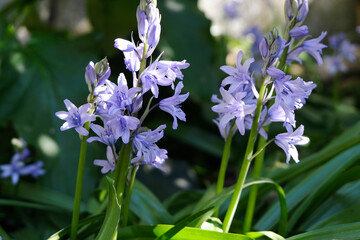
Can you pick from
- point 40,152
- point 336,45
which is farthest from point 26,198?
point 336,45

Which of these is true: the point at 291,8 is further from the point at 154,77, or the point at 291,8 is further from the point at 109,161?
the point at 109,161

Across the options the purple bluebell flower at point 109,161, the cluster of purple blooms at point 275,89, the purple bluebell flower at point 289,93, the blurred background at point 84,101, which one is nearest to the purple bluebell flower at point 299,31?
the cluster of purple blooms at point 275,89

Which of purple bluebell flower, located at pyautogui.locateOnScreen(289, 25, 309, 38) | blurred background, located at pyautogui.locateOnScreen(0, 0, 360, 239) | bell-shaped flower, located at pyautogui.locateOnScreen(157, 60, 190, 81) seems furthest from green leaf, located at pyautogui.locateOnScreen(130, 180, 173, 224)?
purple bluebell flower, located at pyautogui.locateOnScreen(289, 25, 309, 38)

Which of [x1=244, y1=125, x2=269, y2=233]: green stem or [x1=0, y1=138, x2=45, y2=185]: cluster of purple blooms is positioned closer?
[x1=244, y1=125, x2=269, y2=233]: green stem

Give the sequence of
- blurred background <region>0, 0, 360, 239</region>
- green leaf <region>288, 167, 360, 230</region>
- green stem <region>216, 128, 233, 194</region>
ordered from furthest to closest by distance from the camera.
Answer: blurred background <region>0, 0, 360, 239</region> < green leaf <region>288, 167, 360, 230</region> < green stem <region>216, 128, 233, 194</region>

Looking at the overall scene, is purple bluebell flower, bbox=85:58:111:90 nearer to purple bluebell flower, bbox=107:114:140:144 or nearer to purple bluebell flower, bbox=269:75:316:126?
purple bluebell flower, bbox=107:114:140:144

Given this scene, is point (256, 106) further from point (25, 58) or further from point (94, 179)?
point (25, 58)

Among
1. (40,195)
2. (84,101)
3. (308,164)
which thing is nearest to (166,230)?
(308,164)
